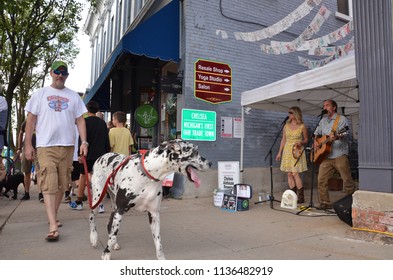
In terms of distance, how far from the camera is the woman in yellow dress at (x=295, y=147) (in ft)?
20.2

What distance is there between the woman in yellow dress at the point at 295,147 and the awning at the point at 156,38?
2952 mm

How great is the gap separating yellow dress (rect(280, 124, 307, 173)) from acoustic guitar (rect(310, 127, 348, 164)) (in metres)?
0.44

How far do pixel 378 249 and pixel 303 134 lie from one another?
3.02 m

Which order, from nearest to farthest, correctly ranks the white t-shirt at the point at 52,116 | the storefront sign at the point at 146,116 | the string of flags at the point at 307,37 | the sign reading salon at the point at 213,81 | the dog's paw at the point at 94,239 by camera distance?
1. the dog's paw at the point at 94,239
2. the white t-shirt at the point at 52,116
3. the sign reading salon at the point at 213,81
4. the string of flags at the point at 307,37
5. the storefront sign at the point at 146,116

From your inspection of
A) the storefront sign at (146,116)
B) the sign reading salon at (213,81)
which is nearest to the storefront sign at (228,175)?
the sign reading salon at (213,81)

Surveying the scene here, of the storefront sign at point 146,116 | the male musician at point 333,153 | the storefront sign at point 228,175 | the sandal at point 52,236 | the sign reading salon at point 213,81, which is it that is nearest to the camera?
the sandal at point 52,236

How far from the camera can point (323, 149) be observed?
5.54 m

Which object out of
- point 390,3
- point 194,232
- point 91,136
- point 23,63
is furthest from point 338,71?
point 23,63

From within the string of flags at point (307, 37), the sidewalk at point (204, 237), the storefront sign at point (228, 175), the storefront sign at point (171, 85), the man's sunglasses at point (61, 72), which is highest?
the string of flags at point (307, 37)

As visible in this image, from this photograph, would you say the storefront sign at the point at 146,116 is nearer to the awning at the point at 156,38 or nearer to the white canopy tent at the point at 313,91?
the awning at the point at 156,38

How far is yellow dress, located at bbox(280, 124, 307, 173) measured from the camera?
6141 mm

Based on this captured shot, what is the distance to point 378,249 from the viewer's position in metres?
3.43

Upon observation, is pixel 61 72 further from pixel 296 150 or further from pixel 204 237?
pixel 296 150

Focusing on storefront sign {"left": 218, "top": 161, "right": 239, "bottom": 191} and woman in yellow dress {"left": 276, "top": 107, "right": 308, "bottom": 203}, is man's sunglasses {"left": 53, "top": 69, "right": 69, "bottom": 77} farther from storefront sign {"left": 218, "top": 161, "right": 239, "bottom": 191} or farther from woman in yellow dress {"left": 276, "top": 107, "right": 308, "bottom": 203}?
woman in yellow dress {"left": 276, "top": 107, "right": 308, "bottom": 203}
